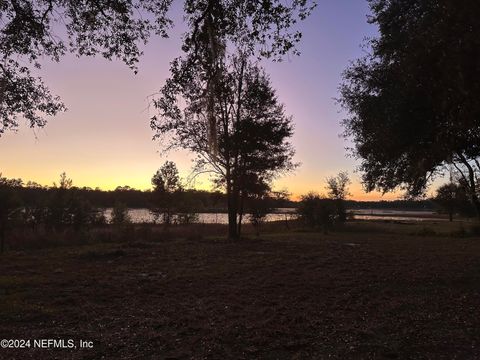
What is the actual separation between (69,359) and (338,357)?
3173 mm

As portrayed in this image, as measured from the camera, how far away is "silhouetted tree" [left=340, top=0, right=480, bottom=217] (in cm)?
759

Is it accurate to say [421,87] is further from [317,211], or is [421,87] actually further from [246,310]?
[317,211]

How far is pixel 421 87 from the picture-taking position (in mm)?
9391

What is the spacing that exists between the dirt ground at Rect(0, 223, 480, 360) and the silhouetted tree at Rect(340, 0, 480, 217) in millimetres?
3434

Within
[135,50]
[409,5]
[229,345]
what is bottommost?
[229,345]

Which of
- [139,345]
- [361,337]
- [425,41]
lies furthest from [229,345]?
[425,41]

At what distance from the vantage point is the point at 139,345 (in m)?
5.60

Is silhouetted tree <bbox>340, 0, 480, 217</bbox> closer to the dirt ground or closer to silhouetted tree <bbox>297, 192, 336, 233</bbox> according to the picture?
the dirt ground

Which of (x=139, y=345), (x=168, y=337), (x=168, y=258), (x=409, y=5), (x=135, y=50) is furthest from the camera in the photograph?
(x=168, y=258)

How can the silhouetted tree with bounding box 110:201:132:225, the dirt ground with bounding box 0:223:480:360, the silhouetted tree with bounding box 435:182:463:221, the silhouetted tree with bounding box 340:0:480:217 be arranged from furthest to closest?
the silhouetted tree with bounding box 435:182:463:221 → the silhouetted tree with bounding box 110:201:132:225 → the silhouetted tree with bounding box 340:0:480:217 → the dirt ground with bounding box 0:223:480:360

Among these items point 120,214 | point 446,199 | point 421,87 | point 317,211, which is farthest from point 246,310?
point 446,199

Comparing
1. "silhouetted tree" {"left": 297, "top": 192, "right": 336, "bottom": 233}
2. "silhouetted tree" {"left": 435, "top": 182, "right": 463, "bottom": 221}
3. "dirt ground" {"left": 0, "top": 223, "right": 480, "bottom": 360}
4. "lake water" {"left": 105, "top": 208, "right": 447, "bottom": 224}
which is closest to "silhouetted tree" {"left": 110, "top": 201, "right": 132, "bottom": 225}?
"lake water" {"left": 105, "top": 208, "right": 447, "bottom": 224}

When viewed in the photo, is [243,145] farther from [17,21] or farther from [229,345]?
[229,345]

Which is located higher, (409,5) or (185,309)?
(409,5)
